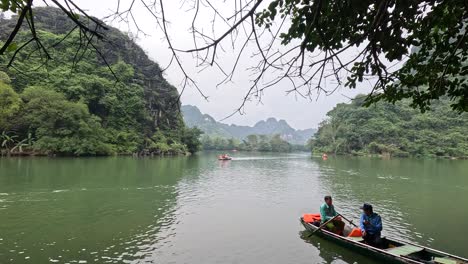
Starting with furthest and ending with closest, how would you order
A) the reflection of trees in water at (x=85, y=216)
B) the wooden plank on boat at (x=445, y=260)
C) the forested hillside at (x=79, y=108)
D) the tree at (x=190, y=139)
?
the tree at (x=190, y=139) < the forested hillside at (x=79, y=108) < the reflection of trees in water at (x=85, y=216) < the wooden plank on boat at (x=445, y=260)

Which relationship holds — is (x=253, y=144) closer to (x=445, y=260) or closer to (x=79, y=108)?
(x=79, y=108)

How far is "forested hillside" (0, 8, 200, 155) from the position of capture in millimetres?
34125

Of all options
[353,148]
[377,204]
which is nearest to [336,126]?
[353,148]

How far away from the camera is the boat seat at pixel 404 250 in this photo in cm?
726

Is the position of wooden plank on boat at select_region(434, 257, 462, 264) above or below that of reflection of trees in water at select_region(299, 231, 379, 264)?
above

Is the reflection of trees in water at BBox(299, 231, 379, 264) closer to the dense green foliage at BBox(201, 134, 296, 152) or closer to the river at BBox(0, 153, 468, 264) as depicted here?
the river at BBox(0, 153, 468, 264)

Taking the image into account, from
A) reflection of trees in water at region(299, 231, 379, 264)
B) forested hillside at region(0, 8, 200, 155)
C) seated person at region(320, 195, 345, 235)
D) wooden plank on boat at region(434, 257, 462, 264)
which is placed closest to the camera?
wooden plank on boat at region(434, 257, 462, 264)

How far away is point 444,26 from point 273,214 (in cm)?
973

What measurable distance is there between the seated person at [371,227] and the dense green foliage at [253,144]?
83.7 metres

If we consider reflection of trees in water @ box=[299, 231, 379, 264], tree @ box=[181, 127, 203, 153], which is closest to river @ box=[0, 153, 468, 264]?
reflection of trees in water @ box=[299, 231, 379, 264]

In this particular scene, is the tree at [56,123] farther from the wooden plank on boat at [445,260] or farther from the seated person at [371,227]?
the wooden plank on boat at [445,260]

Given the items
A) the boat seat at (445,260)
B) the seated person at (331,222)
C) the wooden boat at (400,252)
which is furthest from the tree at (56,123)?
the boat seat at (445,260)

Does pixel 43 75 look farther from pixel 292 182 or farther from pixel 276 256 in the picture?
pixel 276 256

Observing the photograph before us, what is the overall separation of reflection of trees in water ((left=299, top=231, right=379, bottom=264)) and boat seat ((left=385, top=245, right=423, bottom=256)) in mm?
519
